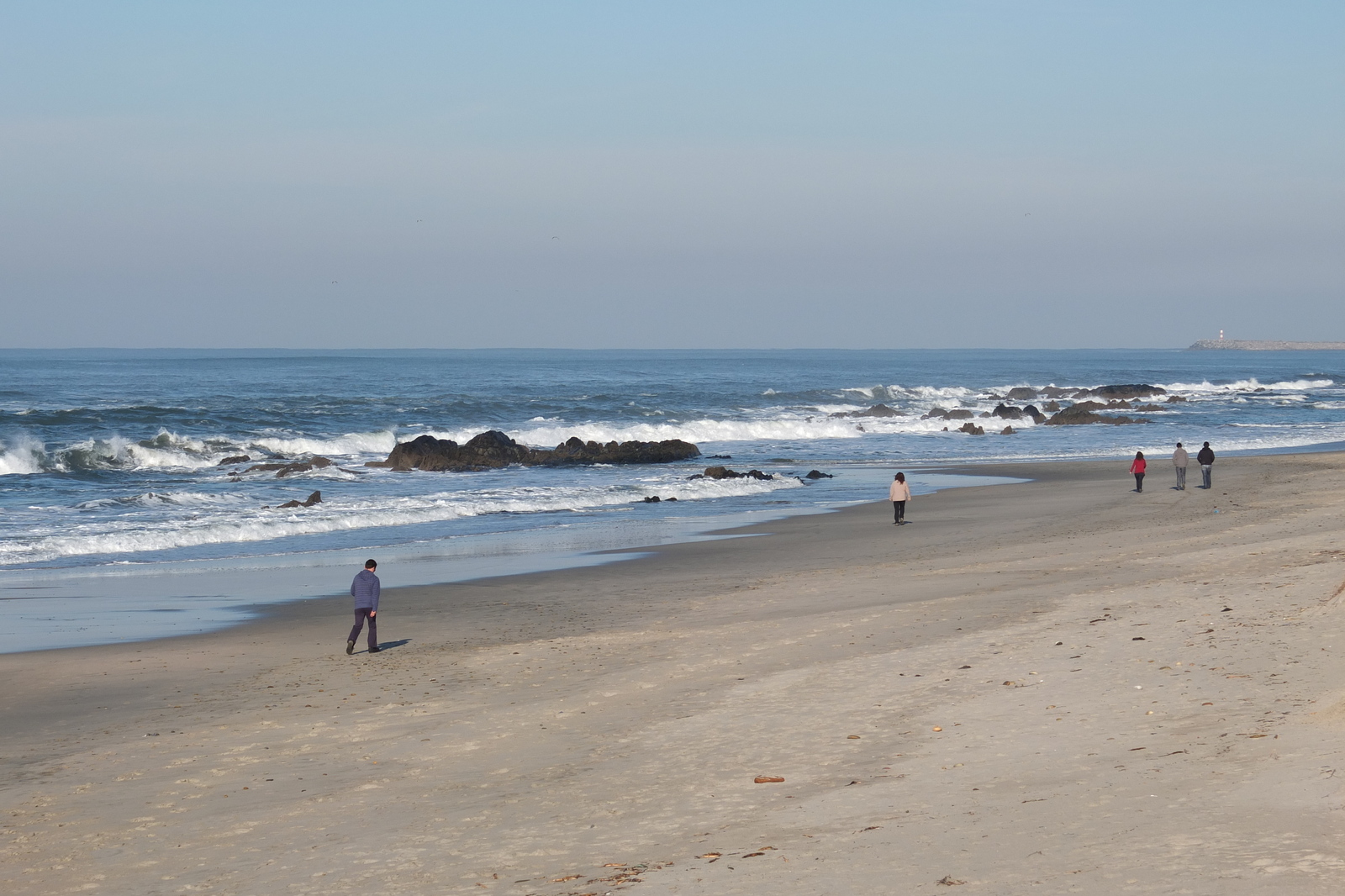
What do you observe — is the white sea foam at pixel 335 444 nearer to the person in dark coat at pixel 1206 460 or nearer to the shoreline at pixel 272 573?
the shoreline at pixel 272 573

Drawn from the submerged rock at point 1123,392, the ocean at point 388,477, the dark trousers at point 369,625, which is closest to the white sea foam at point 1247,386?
the submerged rock at point 1123,392

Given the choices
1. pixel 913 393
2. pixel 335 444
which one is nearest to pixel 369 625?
pixel 335 444

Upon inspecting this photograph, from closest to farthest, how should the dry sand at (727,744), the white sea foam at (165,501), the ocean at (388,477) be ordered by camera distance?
the dry sand at (727,744) < the ocean at (388,477) < the white sea foam at (165,501)

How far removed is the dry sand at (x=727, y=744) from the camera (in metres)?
6.19

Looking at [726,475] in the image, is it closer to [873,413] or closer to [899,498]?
[899,498]

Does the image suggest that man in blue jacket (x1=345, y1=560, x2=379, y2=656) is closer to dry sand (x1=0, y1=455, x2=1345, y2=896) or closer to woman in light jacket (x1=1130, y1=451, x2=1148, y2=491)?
dry sand (x1=0, y1=455, x2=1345, y2=896)

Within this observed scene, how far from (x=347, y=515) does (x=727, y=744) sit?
19.0 m

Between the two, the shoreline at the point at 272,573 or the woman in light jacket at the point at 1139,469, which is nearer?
the shoreline at the point at 272,573

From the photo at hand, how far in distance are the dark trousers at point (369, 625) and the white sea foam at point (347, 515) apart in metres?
10.5

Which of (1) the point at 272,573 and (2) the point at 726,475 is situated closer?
(1) the point at 272,573

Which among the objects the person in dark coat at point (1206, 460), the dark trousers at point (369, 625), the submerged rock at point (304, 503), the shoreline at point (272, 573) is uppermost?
the person in dark coat at point (1206, 460)

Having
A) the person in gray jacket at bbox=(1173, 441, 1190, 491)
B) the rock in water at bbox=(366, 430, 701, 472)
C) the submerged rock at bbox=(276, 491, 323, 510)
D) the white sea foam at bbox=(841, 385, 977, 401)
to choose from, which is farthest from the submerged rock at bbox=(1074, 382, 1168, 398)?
the submerged rock at bbox=(276, 491, 323, 510)

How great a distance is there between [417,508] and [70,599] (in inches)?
433

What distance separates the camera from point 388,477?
36469mm
